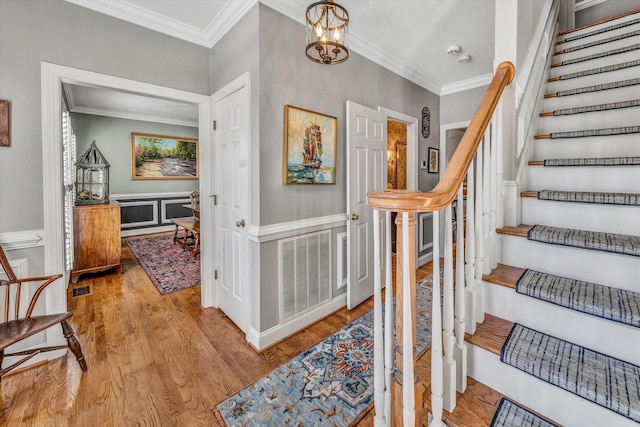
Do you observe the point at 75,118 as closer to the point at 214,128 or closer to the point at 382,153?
the point at 214,128

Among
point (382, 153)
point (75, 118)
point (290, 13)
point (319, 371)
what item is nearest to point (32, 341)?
point (319, 371)

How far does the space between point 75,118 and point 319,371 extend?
246 inches

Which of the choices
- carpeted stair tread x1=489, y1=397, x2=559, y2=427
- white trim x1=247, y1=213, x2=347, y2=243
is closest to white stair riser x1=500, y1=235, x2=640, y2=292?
carpeted stair tread x1=489, y1=397, x2=559, y2=427

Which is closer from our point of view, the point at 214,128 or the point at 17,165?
the point at 17,165

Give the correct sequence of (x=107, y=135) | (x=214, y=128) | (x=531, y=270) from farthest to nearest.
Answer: (x=107, y=135) → (x=214, y=128) → (x=531, y=270)

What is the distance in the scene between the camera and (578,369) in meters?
0.94

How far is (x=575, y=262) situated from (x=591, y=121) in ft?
3.47

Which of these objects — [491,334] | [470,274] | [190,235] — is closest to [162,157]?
[190,235]

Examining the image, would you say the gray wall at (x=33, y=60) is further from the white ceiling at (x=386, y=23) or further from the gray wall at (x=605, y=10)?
the gray wall at (x=605, y=10)

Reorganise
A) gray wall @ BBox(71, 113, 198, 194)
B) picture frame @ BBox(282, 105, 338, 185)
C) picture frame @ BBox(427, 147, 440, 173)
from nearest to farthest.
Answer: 1. picture frame @ BBox(282, 105, 338, 185)
2. picture frame @ BBox(427, 147, 440, 173)
3. gray wall @ BBox(71, 113, 198, 194)

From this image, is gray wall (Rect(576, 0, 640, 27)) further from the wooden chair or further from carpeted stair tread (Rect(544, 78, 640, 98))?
the wooden chair

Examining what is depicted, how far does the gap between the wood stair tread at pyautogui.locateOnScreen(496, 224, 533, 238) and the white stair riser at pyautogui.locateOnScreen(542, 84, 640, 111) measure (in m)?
1.07

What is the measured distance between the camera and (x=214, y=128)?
2633mm

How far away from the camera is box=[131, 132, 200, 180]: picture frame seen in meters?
5.89
